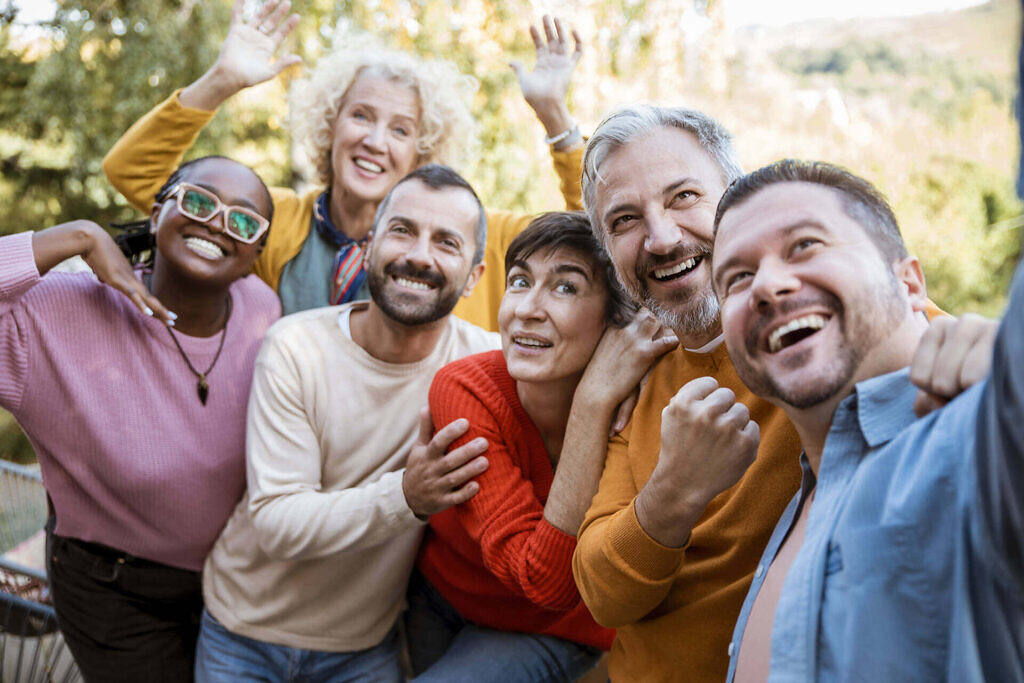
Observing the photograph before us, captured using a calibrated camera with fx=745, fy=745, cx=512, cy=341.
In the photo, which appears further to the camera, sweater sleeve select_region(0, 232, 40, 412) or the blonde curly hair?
the blonde curly hair

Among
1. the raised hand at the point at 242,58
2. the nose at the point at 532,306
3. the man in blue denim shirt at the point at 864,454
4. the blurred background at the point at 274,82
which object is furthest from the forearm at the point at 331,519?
the blurred background at the point at 274,82

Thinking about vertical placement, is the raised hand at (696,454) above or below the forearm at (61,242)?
below

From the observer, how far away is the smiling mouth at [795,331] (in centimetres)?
128

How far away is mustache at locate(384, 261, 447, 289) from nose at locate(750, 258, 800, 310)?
1432 millimetres

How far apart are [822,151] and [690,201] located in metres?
14.8

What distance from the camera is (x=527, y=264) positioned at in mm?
2240

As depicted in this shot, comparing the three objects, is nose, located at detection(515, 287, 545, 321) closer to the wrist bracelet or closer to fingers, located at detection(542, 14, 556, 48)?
the wrist bracelet

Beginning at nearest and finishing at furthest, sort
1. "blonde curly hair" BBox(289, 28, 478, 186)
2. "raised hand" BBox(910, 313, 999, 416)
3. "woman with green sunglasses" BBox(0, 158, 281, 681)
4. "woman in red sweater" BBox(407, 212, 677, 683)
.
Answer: "raised hand" BBox(910, 313, 999, 416) → "woman in red sweater" BBox(407, 212, 677, 683) → "woman with green sunglasses" BBox(0, 158, 281, 681) → "blonde curly hair" BBox(289, 28, 478, 186)

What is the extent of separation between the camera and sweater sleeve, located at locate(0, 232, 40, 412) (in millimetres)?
2254

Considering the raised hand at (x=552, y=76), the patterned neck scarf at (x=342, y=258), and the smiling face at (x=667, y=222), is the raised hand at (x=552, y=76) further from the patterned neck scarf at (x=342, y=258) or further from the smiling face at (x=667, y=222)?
the smiling face at (x=667, y=222)

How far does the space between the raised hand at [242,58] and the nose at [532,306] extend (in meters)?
1.98

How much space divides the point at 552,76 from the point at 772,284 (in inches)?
83.0

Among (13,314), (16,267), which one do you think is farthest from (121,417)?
(16,267)

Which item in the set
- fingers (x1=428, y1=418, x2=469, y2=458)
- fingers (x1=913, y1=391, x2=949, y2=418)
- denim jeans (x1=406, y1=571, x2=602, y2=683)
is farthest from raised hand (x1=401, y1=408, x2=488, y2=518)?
fingers (x1=913, y1=391, x2=949, y2=418)
